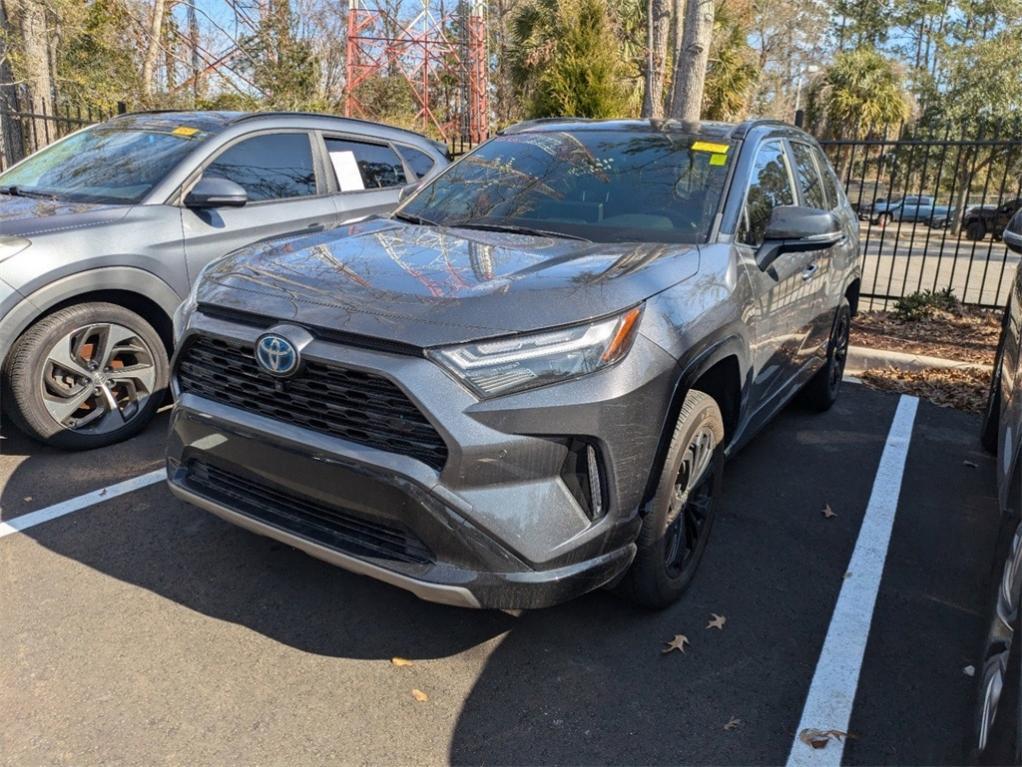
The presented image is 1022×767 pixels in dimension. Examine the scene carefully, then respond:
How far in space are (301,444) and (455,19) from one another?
2521 centimetres

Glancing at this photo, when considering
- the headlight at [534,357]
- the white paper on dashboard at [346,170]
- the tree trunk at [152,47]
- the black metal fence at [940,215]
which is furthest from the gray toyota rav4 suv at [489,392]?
the tree trunk at [152,47]

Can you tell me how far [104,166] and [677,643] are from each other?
4.22 metres

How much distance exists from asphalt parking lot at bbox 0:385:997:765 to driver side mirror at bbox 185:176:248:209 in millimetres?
1592

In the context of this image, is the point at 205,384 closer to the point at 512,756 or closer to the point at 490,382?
the point at 490,382

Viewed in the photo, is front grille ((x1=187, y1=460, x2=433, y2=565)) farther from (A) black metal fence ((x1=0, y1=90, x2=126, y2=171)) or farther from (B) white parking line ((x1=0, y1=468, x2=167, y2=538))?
(A) black metal fence ((x1=0, y1=90, x2=126, y2=171))

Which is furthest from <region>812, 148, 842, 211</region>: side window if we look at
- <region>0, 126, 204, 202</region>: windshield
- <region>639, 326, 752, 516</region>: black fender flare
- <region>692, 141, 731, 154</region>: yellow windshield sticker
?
<region>0, 126, 204, 202</region>: windshield

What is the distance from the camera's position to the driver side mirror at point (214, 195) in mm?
4434

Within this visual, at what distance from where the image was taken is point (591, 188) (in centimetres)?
368

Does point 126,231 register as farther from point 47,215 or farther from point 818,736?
point 818,736

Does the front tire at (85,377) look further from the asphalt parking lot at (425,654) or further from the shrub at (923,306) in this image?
the shrub at (923,306)

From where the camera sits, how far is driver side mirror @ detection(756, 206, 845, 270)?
11.2 feet

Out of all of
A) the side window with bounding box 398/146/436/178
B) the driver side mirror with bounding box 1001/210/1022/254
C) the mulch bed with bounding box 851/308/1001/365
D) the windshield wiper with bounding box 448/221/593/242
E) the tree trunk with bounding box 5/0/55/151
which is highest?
the tree trunk with bounding box 5/0/55/151

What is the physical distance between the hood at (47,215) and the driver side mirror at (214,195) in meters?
0.35

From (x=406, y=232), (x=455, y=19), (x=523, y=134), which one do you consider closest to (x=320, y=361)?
(x=406, y=232)
